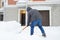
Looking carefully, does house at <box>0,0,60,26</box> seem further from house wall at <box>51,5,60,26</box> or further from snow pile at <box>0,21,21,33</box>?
snow pile at <box>0,21,21,33</box>

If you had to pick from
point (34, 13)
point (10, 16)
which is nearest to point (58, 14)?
point (10, 16)

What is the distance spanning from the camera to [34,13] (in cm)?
930

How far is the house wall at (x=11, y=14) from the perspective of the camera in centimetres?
2978

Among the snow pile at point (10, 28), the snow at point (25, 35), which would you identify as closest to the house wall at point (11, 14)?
the snow pile at point (10, 28)

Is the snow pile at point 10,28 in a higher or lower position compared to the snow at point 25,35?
higher

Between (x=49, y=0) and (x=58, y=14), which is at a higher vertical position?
(x=49, y=0)

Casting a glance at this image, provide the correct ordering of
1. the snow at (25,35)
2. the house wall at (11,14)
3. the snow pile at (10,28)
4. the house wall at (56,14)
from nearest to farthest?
the snow at (25,35) → the snow pile at (10,28) → the house wall at (56,14) → the house wall at (11,14)

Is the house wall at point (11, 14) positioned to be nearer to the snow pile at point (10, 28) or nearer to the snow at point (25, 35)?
the snow pile at point (10, 28)

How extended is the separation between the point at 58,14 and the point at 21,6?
17.6 ft

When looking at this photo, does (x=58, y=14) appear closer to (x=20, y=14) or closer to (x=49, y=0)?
(x=49, y=0)

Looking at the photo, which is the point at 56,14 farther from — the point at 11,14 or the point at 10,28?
the point at 10,28

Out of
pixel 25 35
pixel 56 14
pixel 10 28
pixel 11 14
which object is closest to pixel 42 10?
pixel 56 14

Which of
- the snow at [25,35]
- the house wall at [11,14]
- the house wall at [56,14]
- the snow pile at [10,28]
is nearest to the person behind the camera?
the snow at [25,35]

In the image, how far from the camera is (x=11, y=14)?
30031mm
